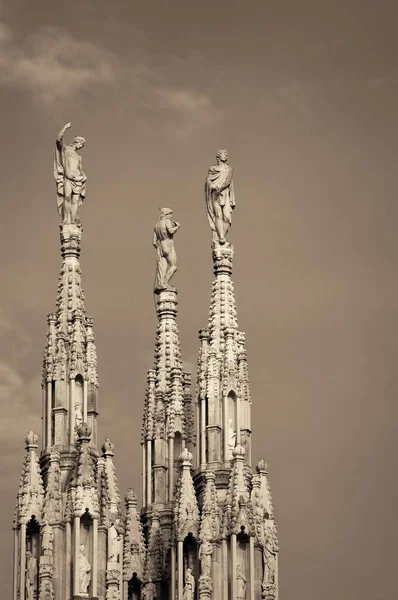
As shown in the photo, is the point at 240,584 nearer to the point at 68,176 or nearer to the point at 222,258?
the point at 222,258

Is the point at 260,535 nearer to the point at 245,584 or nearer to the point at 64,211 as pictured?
the point at 245,584

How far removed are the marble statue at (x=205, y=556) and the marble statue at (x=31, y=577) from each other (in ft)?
15.0

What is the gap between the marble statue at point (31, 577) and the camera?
107m

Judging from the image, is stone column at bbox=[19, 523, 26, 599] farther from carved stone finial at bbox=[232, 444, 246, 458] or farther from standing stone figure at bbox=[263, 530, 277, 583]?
standing stone figure at bbox=[263, 530, 277, 583]

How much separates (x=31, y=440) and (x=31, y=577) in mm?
3750

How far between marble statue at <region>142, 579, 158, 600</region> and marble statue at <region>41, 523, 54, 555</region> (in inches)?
194

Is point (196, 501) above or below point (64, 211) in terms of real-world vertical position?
below

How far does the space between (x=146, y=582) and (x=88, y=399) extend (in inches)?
213

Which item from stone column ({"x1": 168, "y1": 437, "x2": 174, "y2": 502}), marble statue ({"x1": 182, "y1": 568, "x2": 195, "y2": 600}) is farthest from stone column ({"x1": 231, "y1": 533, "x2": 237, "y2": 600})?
stone column ({"x1": 168, "y1": 437, "x2": 174, "y2": 502})

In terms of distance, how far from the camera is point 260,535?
4323 inches

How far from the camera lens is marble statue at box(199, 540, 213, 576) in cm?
10856

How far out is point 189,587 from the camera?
356 ft

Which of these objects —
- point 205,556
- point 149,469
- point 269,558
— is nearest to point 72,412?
point 149,469

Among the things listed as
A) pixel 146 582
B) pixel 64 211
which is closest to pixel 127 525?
pixel 146 582
